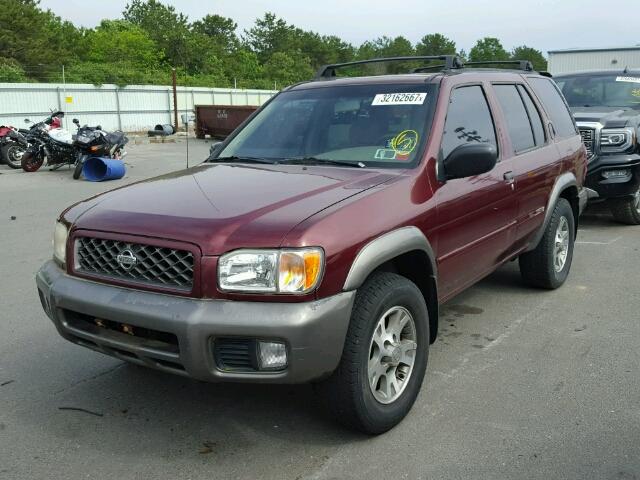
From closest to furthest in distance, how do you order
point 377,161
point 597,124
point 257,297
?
point 257,297 < point 377,161 < point 597,124

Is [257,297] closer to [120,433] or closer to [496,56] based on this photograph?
[120,433]

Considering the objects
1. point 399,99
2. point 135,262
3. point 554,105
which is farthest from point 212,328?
point 554,105

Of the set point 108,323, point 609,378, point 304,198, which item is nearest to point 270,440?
point 108,323

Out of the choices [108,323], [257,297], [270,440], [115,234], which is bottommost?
[270,440]

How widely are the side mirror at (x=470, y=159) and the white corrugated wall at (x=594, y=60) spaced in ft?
57.2

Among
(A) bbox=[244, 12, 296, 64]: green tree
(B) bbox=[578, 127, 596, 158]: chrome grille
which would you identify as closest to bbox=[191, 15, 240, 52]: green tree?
(A) bbox=[244, 12, 296, 64]: green tree

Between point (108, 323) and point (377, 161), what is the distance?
1722 millimetres

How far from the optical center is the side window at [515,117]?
4.71 meters

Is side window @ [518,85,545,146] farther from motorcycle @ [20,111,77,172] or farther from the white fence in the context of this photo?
the white fence

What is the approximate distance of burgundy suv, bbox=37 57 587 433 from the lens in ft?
9.09

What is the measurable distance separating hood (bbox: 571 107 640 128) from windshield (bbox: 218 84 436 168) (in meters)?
5.20

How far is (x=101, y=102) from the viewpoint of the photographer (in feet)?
95.2

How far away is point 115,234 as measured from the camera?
10.0 ft

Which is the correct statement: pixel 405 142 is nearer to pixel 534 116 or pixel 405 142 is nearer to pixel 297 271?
pixel 297 271
